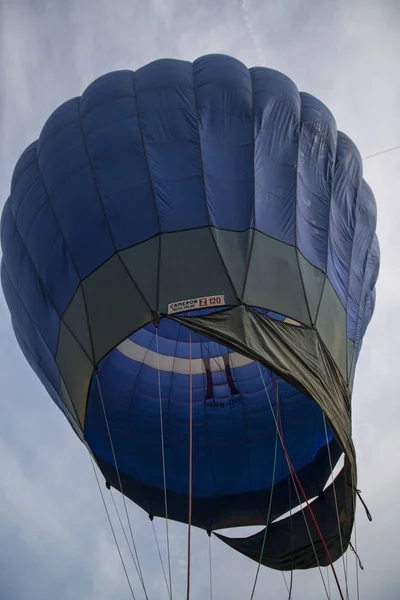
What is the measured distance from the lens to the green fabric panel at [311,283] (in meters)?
6.24

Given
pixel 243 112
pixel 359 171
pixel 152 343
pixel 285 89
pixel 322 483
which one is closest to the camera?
pixel 243 112

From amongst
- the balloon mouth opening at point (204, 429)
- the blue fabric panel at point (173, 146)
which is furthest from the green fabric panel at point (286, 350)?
the balloon mouth opening at point (204, 429)

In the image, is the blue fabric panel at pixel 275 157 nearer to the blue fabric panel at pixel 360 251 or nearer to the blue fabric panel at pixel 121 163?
the blue fabric panel at pixel 121 163

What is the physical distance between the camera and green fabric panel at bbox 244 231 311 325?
600 centimetres

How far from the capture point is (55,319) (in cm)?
666

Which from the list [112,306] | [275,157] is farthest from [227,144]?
[112,306]

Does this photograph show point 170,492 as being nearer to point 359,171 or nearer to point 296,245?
point 296,245

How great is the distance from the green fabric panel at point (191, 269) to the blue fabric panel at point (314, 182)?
1030 millimetres

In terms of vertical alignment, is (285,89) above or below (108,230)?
above

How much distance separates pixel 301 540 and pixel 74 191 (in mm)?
5375

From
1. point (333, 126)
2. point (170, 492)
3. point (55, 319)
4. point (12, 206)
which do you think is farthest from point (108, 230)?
point (170, 492)

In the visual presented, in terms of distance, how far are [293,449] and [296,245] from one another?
11.4ft

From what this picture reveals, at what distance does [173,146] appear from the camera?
640cm

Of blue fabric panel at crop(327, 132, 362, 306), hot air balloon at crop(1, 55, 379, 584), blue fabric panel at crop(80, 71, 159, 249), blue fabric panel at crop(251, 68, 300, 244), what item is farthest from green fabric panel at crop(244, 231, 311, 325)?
blue fabric panel at crop(80, 71, 159, 249)
